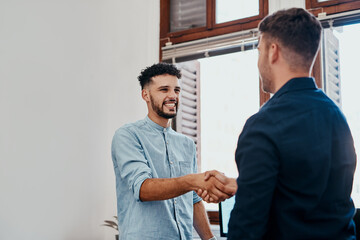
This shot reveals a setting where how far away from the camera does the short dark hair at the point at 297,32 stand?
113 centimetres

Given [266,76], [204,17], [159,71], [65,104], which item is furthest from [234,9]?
[266,76]

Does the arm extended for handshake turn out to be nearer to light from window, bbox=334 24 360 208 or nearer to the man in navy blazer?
the man in navy blazer

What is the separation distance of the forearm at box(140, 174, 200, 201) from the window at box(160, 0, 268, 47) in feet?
5.67

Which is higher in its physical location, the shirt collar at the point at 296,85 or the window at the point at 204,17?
the window at the point at 204,17

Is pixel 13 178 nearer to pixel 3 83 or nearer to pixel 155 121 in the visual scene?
pixel 3 83

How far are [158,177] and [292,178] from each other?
1.09 metres

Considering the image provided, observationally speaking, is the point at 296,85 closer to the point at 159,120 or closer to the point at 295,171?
the point at 295,171

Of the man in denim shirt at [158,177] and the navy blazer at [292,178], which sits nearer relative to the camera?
the navy blazer at [292,178]

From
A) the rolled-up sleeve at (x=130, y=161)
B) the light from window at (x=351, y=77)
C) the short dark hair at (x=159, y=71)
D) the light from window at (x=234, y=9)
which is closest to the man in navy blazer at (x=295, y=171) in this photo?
the rolled-up sleeve at (x=130, y=161)

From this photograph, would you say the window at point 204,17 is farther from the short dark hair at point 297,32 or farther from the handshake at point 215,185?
the short dark hair at point 297,32

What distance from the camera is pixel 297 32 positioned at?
44.6 inches

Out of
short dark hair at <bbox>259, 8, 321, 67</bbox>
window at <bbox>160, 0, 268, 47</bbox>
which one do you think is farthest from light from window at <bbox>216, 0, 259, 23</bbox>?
short dark hair at <bbox>259, 8, 321, 67</bbox>

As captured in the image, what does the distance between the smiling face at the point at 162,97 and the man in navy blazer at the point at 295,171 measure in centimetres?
113

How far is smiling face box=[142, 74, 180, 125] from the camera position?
2.19m
